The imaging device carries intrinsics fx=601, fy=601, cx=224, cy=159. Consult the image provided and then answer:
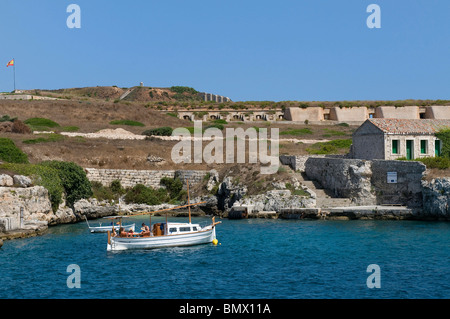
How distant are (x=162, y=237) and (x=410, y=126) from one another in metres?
A: 21.9

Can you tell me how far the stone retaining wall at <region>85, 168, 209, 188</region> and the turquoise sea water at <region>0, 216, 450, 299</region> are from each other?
47.9ft

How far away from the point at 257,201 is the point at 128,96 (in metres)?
88.7

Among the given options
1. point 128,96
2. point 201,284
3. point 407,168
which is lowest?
point 201,284

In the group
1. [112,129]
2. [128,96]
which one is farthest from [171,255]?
[128,96]

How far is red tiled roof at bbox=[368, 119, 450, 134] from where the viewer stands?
141 ft

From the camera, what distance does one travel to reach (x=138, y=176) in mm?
51812

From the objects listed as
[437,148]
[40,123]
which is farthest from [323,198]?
[40,123]

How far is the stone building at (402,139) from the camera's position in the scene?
1679 inches

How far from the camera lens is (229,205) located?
45125 millimetres

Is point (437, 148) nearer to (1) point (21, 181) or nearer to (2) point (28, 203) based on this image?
(2) point (28, 203)

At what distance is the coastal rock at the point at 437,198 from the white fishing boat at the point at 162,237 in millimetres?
14536

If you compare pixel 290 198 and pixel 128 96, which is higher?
pixel 128 96

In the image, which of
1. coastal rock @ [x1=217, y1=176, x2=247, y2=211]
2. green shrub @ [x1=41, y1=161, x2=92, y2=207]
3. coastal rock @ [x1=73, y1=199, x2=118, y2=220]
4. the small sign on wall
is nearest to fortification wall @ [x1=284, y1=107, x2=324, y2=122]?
coastal rock @ [x1=217, y1=176, x2=247, y2=211]
